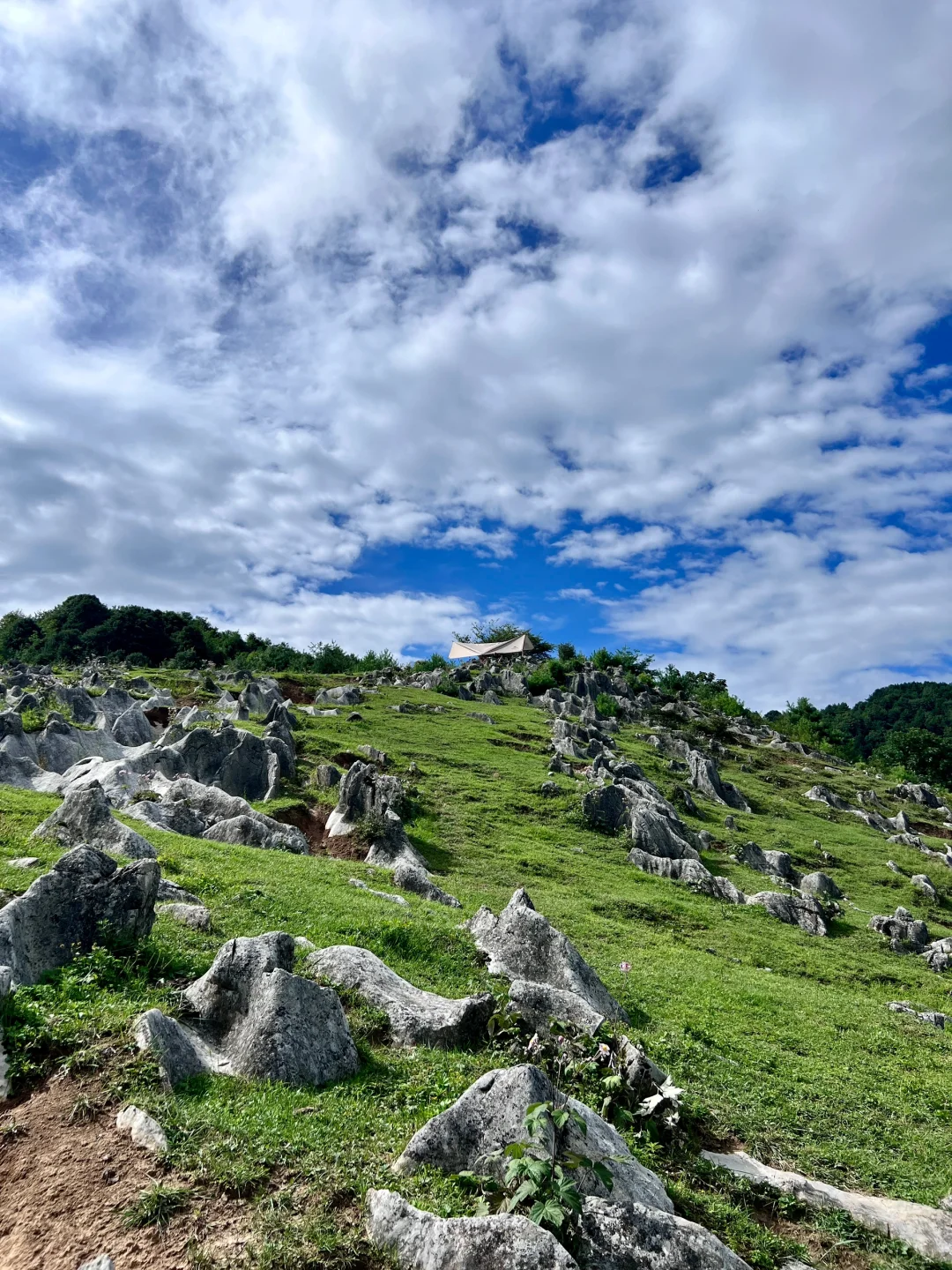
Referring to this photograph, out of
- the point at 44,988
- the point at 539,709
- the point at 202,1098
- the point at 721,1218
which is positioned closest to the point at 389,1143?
the point at 202,1098

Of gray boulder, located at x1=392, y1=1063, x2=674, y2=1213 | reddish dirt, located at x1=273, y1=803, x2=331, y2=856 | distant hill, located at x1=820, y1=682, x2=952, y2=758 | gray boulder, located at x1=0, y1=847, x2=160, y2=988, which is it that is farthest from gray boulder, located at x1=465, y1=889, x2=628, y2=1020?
distant hill, located at x1=820, y1=682, x2=952, y2=758

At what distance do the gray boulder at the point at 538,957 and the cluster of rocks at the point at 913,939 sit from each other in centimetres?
1851

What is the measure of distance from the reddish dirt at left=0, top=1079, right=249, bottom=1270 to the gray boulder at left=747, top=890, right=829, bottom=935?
89.8 feet

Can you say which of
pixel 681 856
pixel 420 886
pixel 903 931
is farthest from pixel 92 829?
pixel 903 931

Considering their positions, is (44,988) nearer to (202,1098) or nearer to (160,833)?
(202,1098)

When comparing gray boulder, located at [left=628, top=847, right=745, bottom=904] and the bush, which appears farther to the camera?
the bush

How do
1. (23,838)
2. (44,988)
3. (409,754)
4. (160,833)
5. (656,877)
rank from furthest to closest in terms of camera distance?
(409,754) < (656,877) < (160,833) < (23,838) < (44,988)

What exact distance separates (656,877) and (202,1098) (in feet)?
88.9

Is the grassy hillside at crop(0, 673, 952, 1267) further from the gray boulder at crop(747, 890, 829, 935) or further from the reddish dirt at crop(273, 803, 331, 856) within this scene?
the gray boulder at crop(747, 890, 829, 935)

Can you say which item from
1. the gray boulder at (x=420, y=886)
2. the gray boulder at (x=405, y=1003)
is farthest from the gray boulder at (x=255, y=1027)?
the gray boulder at (x=420, y=886)

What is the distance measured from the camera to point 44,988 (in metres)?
10.3

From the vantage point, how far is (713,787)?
54844 millimetres

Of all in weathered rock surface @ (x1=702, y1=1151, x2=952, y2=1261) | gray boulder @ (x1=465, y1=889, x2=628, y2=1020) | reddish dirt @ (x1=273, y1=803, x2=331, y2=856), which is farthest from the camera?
reddish dirt @ (x1=273, y1=803, x2=331, y2=856)

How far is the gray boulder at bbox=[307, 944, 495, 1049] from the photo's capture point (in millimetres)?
11352
